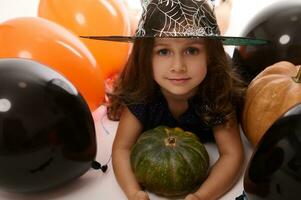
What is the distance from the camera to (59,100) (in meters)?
1.39

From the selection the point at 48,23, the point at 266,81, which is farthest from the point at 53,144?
the point at 266,81

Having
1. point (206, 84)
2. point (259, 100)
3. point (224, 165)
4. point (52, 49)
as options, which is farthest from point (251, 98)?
point (52, 49)

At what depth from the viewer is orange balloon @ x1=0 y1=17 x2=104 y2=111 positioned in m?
1.69

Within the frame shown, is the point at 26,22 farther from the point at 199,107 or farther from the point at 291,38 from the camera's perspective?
the point at 291,38

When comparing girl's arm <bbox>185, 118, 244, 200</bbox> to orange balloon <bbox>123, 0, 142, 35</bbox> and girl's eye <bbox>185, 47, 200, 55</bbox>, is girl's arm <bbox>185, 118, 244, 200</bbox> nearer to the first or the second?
girl's eye <bbox>185, 47, 200, 55</bbox>

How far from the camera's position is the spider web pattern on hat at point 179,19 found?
4.68 ft

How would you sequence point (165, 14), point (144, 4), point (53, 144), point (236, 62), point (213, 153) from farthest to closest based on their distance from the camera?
point (236, 62) → point (213, 153) → point (144, 4) → point (165, 14) → point (53, 144)

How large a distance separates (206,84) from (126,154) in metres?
0.36

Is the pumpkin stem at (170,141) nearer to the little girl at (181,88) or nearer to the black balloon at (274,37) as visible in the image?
the little girl at (181,88)

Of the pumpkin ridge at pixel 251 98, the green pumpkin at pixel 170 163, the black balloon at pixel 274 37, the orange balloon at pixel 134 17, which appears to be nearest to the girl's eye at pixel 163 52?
the green pumpkin at pixel 170 163

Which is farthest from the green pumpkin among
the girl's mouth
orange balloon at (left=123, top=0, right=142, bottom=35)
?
orange balloon at (left=123, top=0, right=142, bottom=35)

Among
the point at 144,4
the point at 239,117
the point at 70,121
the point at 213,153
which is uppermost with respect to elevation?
the point at 144,4

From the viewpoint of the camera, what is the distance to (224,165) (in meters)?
1.50

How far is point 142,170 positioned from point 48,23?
0.71m
